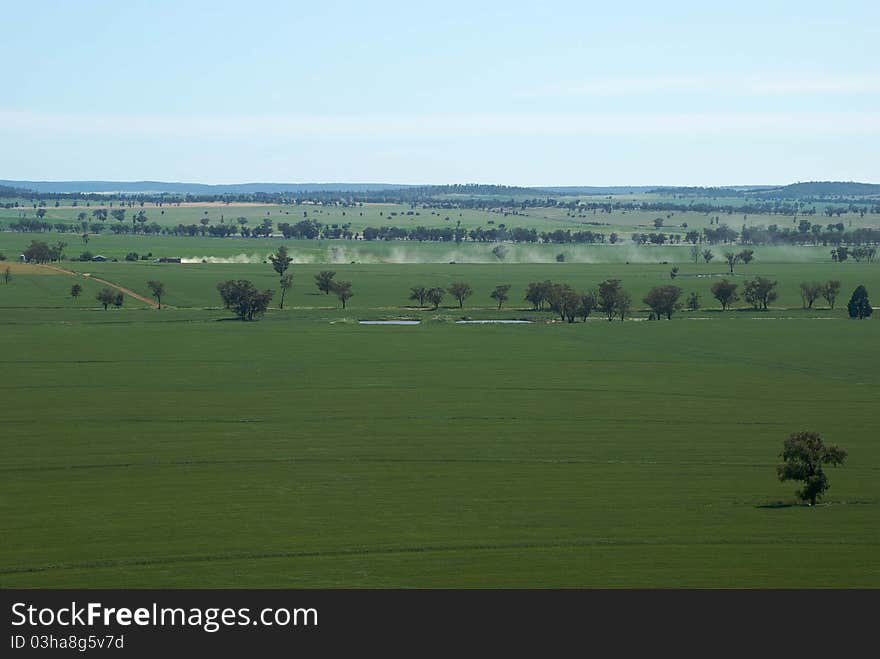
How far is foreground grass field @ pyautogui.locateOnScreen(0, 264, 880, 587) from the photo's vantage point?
133 feet

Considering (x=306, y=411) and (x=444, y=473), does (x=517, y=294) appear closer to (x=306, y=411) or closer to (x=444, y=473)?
(x=306, y=411)

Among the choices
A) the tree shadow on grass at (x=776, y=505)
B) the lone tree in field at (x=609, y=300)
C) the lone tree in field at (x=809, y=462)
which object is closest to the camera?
the tree shadow on grass at (x=776, y=505)

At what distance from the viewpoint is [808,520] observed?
46.3 meters

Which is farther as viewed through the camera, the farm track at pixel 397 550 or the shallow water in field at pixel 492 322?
the shallow water in field at pixel 492 322

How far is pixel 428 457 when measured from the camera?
58.0 metres

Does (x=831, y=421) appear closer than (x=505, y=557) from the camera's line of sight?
No

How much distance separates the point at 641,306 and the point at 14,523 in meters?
104

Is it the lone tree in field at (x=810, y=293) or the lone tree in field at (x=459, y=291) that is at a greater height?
the lone tree in field at (x=810, y=293)

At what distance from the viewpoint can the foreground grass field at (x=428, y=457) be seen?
40500 mm

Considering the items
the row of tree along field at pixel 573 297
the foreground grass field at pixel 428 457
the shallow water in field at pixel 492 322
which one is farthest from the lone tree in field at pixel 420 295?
the foreground grass field at pixel 428 457

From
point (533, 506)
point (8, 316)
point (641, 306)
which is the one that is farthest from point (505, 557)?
point (641, 306)

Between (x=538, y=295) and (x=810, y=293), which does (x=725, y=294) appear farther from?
(x=538, y=295)

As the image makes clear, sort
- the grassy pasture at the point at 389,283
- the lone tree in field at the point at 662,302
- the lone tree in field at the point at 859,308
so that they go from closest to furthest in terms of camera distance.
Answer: the lone tree in field at the point at 859,308, the lone tree in field at the point at 662,302, the grassy pasture at the point at 389,283

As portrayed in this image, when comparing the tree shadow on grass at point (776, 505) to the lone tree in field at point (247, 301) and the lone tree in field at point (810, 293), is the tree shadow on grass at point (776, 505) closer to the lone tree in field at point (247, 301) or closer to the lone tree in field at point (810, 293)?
the lone tree in field at point (247, 301)
